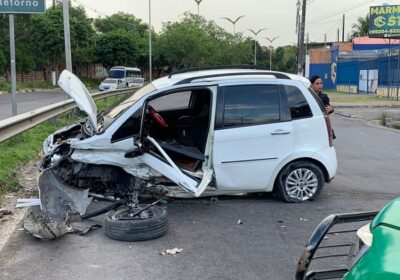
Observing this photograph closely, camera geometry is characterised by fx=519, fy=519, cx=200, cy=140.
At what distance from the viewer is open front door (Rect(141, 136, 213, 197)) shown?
597 cm

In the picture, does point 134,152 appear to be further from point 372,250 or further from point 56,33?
point 56,33

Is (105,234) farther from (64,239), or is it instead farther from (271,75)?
(271,75)

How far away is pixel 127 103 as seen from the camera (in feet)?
22.5

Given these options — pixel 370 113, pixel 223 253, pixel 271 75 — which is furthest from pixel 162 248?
pixel 370 113

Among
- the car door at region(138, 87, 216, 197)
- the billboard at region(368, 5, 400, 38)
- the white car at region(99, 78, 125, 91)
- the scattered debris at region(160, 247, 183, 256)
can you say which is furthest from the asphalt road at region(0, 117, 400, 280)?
the white car at region(99, 78, 125, 91)

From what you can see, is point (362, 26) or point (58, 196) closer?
point (58, 196)

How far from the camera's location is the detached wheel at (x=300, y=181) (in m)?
6.75

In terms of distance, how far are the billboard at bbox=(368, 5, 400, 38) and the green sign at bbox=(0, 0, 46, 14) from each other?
31.5 meters

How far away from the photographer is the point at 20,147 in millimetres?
9703

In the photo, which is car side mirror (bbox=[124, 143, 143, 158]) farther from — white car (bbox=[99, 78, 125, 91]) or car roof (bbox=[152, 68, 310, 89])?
white car (bbox=[99, 78, 125, 91])

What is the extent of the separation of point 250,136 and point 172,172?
1.16m

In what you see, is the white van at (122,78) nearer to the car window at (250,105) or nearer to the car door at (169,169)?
the car window at (250,105)

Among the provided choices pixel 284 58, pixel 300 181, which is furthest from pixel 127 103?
pixel 284 58

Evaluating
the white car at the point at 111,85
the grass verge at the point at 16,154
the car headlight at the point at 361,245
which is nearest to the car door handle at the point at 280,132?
the grass verge at the point at 16,154
